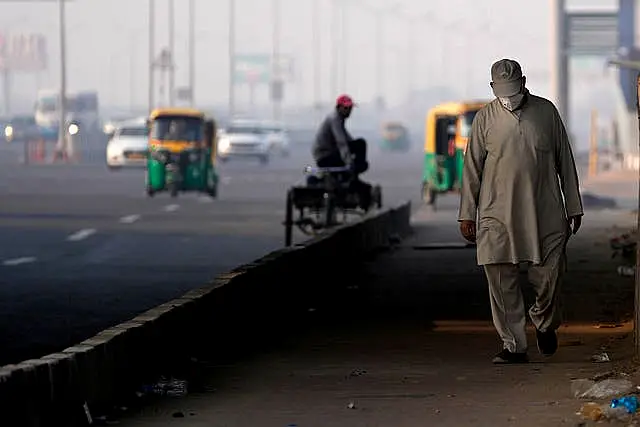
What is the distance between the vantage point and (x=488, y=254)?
41.2 feet

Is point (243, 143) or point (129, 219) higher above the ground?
point (129, 219)

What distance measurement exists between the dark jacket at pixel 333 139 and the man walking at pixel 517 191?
12561mm

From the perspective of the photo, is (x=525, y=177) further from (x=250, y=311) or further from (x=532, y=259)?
(x=250, y=311)

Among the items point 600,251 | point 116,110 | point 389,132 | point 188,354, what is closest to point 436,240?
point 600,251

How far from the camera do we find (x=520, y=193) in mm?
12531

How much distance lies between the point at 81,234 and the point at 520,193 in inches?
801

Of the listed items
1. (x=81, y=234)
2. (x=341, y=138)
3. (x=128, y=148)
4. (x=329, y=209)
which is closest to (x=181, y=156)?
(x=81, y=234)

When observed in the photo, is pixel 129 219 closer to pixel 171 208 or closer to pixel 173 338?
pixel 171 208

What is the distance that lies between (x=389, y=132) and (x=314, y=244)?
104 m

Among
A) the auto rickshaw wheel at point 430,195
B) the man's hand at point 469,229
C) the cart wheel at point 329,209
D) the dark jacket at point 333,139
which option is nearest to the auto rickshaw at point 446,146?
the auto rickshaw wheel at point 430,195

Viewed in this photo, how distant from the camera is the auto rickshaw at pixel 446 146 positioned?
43906 millimetres

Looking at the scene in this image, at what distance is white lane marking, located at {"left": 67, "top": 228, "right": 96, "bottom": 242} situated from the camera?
31134mm

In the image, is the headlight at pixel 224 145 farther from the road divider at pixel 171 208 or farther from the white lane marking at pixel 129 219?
the white lane marking at pixel 129 219

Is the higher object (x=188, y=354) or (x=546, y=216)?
(x=546, y=216)
